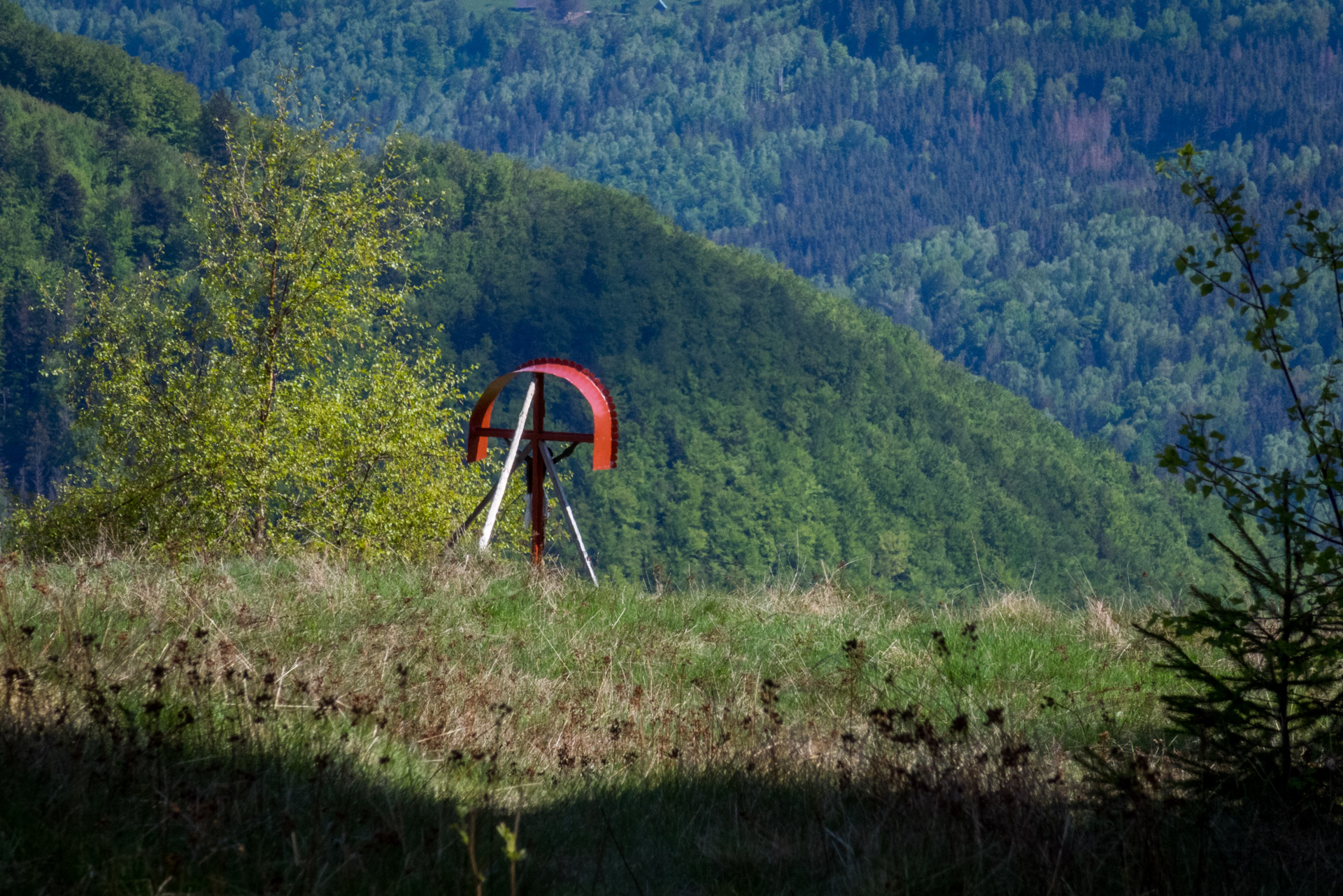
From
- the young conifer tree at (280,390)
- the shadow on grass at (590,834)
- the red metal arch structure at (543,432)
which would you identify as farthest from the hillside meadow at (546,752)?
the young conifer tree at (280,390)

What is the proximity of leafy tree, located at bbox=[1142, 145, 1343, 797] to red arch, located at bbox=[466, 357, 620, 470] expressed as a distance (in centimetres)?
570

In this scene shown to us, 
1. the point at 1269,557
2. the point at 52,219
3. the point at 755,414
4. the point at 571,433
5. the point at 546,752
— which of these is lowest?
the point at 755,414

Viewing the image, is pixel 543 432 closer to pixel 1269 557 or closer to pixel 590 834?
pixel 590 834

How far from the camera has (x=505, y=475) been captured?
912 centimetres

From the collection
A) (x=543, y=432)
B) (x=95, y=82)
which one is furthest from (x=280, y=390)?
(x=95, y=82)

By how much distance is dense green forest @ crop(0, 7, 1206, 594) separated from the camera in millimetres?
90938

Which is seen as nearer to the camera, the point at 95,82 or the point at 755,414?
the point at 95,82

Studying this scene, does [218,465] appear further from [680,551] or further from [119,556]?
[680,551]

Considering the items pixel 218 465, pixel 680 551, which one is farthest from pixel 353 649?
pixel 680 551

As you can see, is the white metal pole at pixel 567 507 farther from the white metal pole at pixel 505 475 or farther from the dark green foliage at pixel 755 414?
the dark green foliage at pixel 755 414

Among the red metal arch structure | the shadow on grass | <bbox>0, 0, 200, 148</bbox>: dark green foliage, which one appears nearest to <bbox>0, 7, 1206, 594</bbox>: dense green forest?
<bbox>0, 0, 200, 148</bbox>: dark green foliage

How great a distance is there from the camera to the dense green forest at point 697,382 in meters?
A: 90.9

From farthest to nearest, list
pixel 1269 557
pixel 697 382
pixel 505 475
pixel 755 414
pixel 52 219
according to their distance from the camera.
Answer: pixel 697 382 < pixel 755 414 < pixel 52 219 < pixel 505 475 < pixel 1269 557

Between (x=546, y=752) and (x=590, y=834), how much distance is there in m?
1.01
